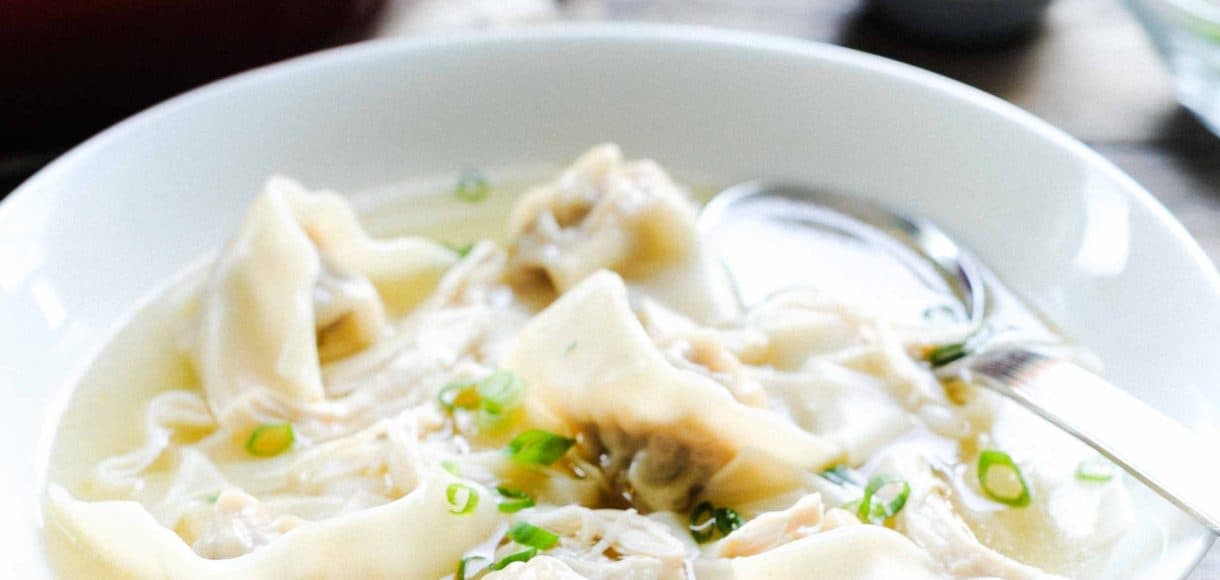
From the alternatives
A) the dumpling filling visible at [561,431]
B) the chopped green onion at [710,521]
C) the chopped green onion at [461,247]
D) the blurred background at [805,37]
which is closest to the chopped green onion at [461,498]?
the dumpling filling visible at [561,431]

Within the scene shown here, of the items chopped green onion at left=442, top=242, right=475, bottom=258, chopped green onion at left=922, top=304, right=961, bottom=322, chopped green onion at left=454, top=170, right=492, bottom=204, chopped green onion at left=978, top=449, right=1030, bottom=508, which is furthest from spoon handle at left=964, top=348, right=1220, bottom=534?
chopped green onion at left=454, top=170, right=492, bottom=204

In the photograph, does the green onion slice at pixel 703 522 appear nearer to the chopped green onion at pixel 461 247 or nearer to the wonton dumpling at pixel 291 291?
the wonton dumpling at pixel 291 291

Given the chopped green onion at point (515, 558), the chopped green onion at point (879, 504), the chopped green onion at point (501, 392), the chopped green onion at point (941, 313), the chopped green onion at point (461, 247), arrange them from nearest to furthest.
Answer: the chopped green onion at point (515, 558), the chopped green onion at point (879, 504), the chopped green onion at point (501, 392), the chopped green onion at point (941, 313), the chopped green onion at point (461, 247)

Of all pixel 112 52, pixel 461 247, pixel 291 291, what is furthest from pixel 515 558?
pixel 112 52

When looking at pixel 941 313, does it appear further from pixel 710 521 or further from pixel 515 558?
pixel 515 558

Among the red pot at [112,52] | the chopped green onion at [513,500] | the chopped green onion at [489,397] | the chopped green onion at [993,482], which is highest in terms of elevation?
the red pot at [112,52]

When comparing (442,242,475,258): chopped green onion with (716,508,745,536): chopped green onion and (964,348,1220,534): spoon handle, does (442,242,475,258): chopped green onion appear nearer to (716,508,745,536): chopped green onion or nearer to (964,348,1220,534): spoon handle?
(716,508,745,536): chopped green onion
